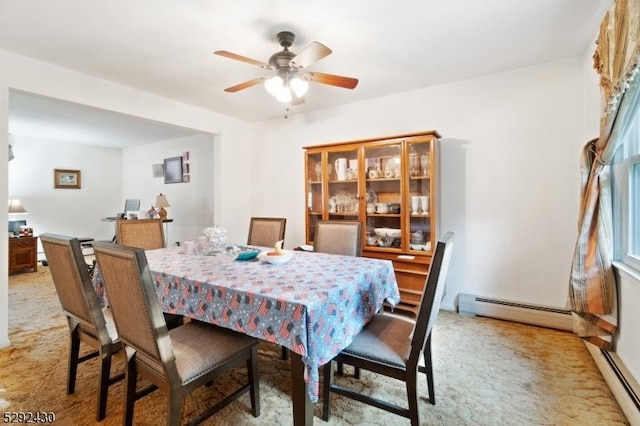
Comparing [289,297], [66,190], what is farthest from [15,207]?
[289,297]

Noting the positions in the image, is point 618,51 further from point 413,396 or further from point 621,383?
point 413,396

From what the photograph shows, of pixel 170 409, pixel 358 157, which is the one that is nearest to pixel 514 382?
pixel 170 409

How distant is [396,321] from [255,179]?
3.28 metres

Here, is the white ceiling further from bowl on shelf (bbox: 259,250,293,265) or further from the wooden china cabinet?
bowl on shelf (bbox: 259,250,293,265)

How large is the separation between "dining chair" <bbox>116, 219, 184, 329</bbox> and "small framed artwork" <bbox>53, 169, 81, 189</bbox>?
4593mm

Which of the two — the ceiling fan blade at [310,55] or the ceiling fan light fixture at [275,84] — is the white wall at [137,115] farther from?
the ceiling fan blade at [310,55]

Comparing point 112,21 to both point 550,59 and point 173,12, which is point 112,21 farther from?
point 550,59

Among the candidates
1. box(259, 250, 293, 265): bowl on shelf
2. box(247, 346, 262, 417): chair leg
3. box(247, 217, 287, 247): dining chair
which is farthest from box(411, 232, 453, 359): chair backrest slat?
box(247, 217, 287, 247): dining chair

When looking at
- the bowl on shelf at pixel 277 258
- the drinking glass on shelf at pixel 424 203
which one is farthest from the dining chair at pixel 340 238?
the drinking glass on shelf at pixel 424 203

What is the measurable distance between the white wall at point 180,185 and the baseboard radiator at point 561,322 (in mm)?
4132

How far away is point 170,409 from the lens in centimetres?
122

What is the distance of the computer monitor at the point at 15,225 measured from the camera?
197 inches

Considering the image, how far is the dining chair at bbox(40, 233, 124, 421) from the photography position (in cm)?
152

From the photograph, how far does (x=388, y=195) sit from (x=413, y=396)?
215 centimetres
